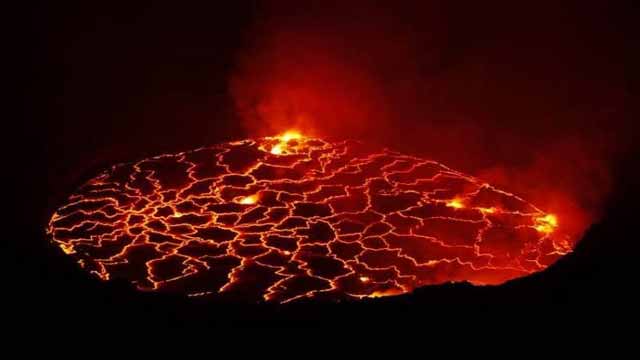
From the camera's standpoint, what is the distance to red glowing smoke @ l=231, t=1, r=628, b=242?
5816 millimetres

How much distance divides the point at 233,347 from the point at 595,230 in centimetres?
175

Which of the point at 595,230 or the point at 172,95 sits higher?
the point at 172,95

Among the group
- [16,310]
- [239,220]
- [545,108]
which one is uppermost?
[545,108]

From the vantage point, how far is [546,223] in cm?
544

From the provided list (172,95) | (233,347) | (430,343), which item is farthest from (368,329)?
(172,95)

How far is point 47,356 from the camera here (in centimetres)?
303

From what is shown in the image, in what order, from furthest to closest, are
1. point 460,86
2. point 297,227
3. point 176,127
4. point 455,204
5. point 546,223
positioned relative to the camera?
1. point 176,127
2. point 460,86
3. point 455,204
4. point 546,223
5. point 297,227

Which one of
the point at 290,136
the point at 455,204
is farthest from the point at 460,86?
the point at 290,136

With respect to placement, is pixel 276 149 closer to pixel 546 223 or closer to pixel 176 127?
pixel 176 127

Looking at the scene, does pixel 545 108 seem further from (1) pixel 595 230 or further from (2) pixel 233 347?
(2) pixel 233 347

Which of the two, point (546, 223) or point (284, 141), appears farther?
point (284, 141)

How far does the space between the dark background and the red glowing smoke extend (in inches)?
1.7

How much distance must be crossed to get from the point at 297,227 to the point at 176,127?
94.9 inches

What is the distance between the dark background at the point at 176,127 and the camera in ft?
9.98
